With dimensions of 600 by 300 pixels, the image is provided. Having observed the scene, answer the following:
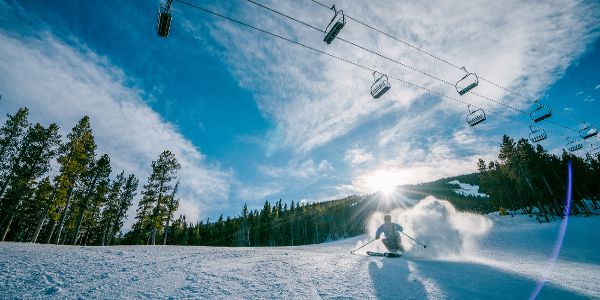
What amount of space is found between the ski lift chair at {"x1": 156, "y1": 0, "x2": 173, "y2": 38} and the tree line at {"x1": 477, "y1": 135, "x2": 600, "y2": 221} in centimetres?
4487

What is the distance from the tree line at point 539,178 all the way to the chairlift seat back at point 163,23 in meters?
44.9

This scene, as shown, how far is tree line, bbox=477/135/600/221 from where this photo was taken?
4122cm

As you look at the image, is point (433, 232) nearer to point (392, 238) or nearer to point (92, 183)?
point (392, 238)

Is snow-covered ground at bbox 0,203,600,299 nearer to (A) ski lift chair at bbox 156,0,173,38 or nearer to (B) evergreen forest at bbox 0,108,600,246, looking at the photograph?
(A) ski lift chair at bbox 156,0,173,38

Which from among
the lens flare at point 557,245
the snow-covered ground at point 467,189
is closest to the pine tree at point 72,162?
the lens flare at point 557,245

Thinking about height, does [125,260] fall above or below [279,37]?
below

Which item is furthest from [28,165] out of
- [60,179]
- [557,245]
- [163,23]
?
[557,245]

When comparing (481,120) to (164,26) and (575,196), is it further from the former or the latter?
(575,196)

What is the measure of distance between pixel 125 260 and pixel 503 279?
10.8 meters

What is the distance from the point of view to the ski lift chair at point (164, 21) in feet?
23.4

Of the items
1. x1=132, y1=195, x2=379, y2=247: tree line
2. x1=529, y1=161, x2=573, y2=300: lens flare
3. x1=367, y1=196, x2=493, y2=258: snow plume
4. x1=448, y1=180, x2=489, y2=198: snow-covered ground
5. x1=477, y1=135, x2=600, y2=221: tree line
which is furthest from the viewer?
x1=448, y1=180, x2=489, y2=198: snow-covered ground

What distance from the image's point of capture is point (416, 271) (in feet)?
25.6

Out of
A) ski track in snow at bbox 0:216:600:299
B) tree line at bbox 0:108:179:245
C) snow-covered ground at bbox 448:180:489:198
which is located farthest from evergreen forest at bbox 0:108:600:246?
snow-covered ground at bbox 448:180:489:198

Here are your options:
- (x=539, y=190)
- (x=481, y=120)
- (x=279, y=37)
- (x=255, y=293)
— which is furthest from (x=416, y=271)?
(x=539, y=190)
